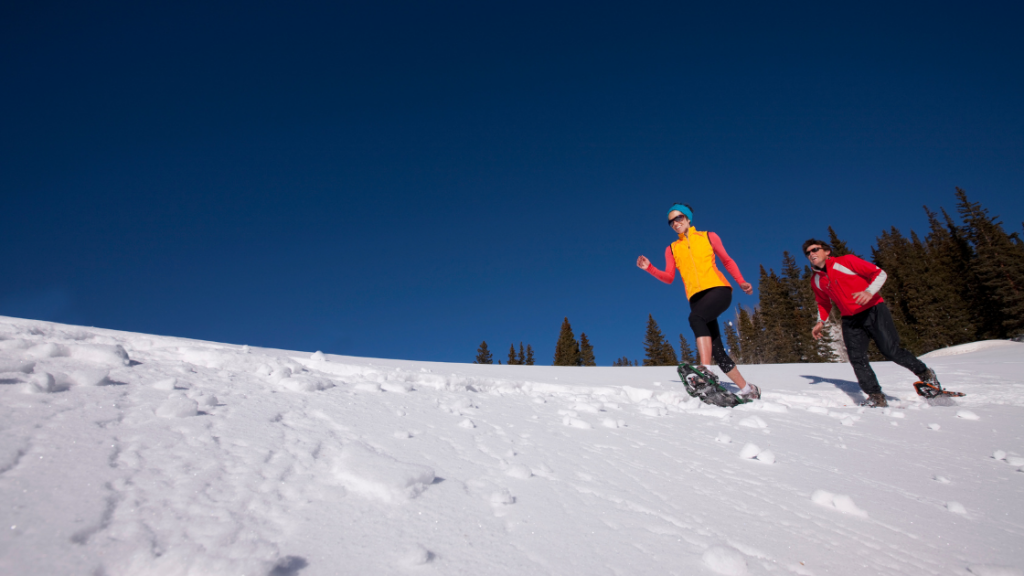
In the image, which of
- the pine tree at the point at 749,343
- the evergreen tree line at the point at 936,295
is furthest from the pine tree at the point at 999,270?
the pine tree at the point at 749,343

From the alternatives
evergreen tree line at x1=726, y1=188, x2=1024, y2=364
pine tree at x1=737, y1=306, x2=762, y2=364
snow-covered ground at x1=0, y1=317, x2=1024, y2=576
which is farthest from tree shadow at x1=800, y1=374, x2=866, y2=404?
pine tree at x1=737, y1=306, x2=762, y2=364

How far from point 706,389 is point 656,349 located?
50.8 m

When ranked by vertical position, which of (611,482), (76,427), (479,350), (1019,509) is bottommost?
(1019,509)

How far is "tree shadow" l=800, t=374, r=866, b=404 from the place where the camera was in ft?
15.9

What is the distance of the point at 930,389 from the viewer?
439cm

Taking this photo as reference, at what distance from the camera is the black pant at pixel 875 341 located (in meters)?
4.52

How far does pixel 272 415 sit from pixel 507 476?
3.65 feet

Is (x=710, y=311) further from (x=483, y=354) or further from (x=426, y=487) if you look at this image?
(x=483, y=354)

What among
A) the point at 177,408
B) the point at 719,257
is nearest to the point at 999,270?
the point at 719,257

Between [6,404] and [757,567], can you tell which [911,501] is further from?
[6,404]

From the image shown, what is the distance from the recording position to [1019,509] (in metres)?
1.65

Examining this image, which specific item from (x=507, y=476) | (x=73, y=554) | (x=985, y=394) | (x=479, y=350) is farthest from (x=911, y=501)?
(x=479, y=350)

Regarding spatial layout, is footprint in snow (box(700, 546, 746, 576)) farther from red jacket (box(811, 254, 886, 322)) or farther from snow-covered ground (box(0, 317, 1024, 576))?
red jacket (box(811, 254, 886, 322))

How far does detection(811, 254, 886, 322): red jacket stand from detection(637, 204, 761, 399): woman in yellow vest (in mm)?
1156
